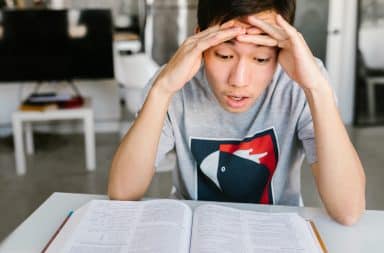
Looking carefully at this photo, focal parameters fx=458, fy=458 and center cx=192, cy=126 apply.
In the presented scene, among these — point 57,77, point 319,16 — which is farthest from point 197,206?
point 319,16

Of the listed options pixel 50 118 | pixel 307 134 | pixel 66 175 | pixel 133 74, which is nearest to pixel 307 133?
pixel 307 134

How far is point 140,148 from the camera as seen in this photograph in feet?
3.08

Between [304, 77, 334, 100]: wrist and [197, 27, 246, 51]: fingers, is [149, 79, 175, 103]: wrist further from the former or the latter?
[304, 77, 334, 100]: wrist

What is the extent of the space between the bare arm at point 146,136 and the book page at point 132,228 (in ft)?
0.32

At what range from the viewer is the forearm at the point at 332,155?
88 cm

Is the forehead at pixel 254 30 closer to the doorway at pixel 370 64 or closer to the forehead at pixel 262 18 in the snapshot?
the forehead at pixel 262 18

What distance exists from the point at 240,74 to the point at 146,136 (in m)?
0.23

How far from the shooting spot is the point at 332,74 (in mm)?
4105

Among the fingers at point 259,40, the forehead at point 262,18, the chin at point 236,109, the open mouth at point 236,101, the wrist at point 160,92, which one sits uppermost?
the forehead at point 262,18

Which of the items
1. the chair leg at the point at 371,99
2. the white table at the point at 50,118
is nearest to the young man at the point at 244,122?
the white table at the point at 50,118

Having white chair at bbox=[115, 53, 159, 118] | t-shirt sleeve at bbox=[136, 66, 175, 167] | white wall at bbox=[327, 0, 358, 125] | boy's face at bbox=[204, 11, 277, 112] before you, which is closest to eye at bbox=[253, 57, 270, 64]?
boy's face at bbox=[204, 11, 277, 112]

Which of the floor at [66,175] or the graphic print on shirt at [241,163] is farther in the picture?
the floor at [66,175]

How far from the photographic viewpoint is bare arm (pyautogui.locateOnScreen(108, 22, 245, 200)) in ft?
3.06

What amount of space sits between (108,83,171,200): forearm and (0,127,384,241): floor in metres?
1.33
